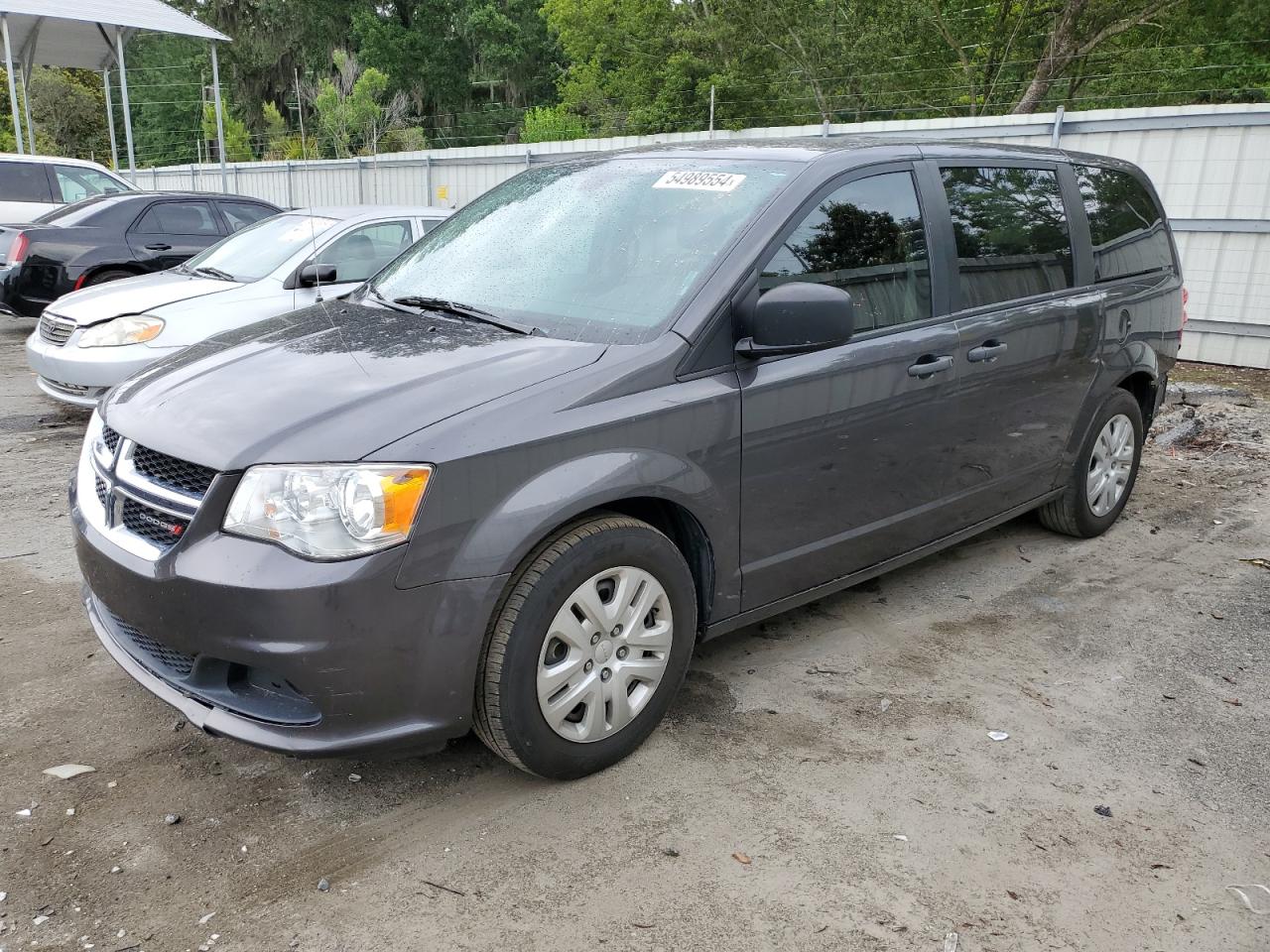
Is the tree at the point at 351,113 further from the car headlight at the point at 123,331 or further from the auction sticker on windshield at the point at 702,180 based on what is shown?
the auction sticker on windshield at the point at 702,180

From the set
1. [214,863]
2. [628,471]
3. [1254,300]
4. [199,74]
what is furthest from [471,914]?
[199,74]

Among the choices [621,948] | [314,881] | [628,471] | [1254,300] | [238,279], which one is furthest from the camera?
[1254,300]

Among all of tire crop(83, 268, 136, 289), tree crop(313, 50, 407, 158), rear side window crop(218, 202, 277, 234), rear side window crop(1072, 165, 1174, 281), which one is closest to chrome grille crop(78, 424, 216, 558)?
rear side window crop(1072, 165, 1174, 281)

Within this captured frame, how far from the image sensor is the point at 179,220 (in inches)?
414

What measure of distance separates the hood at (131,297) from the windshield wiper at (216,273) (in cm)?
8

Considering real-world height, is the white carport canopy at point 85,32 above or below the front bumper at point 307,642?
above

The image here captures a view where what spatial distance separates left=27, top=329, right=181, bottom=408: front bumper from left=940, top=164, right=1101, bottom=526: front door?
475 cm

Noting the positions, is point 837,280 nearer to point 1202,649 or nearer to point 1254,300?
point 1202,649

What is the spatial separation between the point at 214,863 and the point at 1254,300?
399 inches

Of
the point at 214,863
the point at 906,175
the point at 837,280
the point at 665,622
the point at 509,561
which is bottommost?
the point at 214,863

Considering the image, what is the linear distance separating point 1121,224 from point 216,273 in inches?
233

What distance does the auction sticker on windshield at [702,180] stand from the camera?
3652mm

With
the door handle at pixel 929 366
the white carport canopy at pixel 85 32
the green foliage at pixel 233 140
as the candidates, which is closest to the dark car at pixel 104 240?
the white carport canopy at pixel 85 32

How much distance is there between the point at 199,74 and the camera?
55.4 meters
